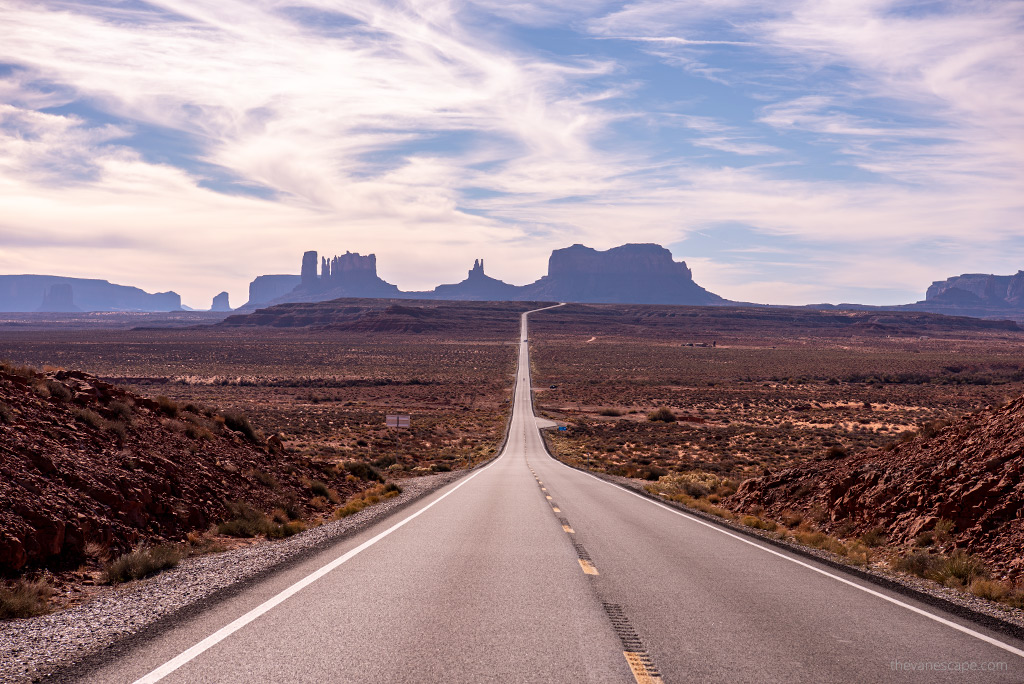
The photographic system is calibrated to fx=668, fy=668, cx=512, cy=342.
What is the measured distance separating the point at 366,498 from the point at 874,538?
11627 mm

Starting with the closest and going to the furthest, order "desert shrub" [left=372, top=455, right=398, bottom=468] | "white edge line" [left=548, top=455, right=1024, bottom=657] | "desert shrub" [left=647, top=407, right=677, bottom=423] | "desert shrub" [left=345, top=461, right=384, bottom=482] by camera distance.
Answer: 1. "white edge line" [left=548, top=455, right=1024, bottom=657]
2. "desert shrub" [left=345, top=461, right=384, bottom=482]
3. "desert shrub" [left=372, top=455, right=398, bottom=468]
4. "desert shrub" [left=647, top=407, right=677, bottom=423]

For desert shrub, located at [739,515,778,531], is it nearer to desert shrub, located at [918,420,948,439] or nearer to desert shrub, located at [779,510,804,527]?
desert shrub, located at [779,510,804,527]

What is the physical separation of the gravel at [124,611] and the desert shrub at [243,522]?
53.0 inches

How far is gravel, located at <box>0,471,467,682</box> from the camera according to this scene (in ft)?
16.2

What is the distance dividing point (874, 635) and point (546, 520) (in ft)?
25.1

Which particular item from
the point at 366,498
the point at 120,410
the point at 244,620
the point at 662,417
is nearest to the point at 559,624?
the point at 244,620

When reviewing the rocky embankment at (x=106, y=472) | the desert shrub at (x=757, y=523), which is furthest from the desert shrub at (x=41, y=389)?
the desert shrub at (x=757, y=523)

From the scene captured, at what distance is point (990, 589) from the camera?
7980 mm

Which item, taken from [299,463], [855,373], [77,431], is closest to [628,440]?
[299,463]

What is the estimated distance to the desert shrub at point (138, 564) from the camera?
814cm

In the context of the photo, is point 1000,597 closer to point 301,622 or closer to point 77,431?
point 301,622

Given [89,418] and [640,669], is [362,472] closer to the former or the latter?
[89,418]

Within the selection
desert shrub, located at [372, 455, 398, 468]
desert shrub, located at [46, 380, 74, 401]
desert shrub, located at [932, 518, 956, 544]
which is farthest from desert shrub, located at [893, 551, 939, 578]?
desert shrub, located at [372, 455, 398, 468]

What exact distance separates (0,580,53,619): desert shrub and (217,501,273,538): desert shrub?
4.73 meters
